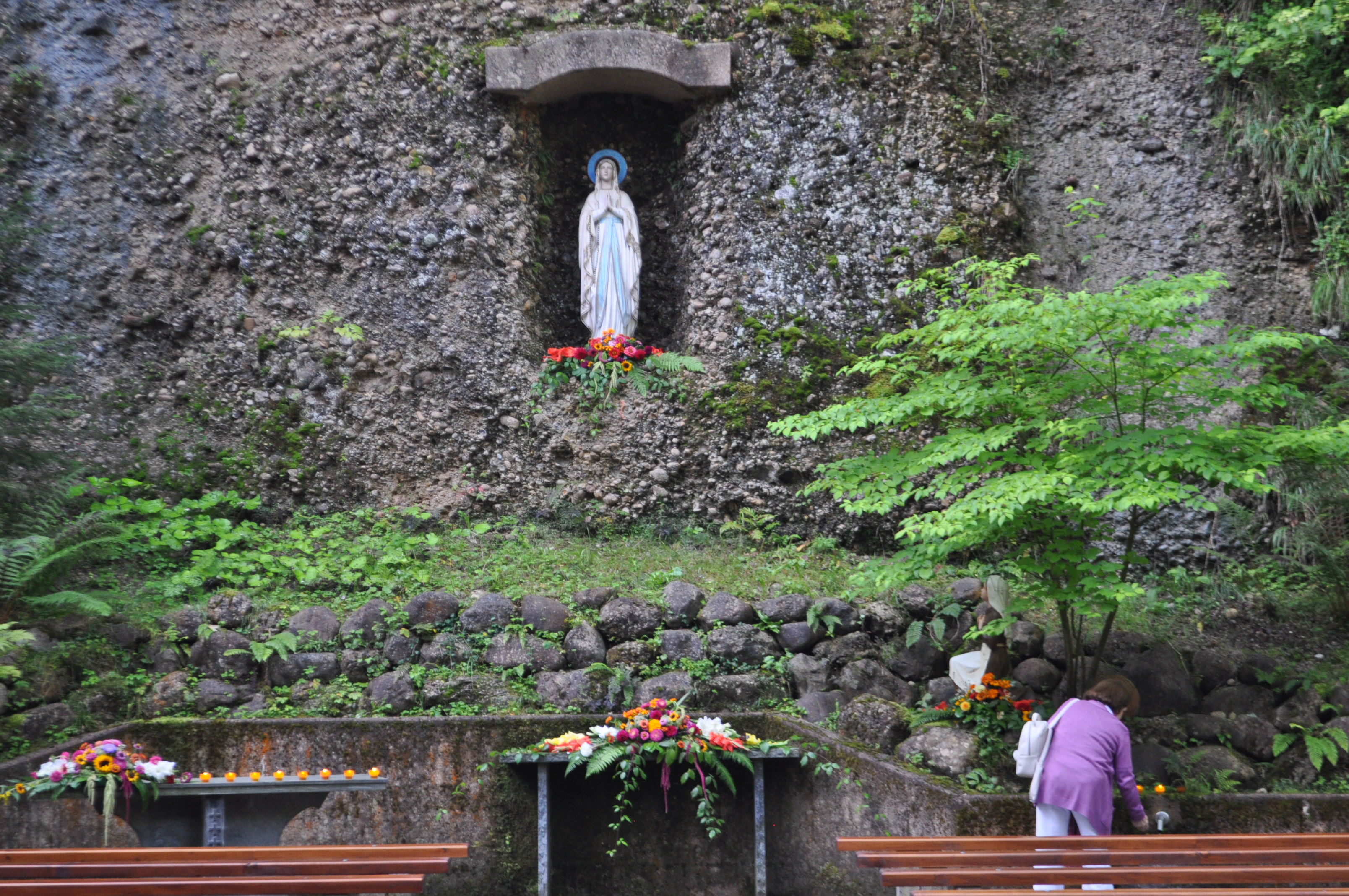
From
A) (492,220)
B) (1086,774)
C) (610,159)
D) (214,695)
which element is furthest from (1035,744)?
(610,159)

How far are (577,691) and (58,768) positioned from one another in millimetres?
3007

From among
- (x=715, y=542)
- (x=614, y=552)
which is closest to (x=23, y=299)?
(x=614, y=552)

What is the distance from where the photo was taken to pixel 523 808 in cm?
576

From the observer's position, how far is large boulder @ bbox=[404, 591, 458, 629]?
6.77 m

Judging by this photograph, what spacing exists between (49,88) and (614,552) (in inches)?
310

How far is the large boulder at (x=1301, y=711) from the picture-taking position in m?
5.95

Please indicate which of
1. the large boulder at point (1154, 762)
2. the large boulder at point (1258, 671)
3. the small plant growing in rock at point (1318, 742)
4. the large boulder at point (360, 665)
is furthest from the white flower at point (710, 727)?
the large boulder at point (1258, 671)

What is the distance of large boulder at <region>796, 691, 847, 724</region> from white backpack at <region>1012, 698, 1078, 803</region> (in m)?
1.49

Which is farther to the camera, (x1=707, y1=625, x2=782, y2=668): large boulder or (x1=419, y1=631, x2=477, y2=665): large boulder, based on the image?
(x1=707, y1=625, x2=782, y2=668): large boulder

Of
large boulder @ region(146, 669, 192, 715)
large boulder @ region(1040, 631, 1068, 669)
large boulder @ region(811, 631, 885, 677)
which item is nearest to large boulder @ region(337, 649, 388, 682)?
large boulder @ region(146, 669, 192, 715)

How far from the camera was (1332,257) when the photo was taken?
823 cm

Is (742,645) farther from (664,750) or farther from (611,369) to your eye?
(611,369)

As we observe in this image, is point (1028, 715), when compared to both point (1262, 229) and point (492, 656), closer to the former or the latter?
point (492, 656)

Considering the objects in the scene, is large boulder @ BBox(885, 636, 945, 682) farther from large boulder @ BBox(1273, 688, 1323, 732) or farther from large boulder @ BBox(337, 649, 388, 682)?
large boulder @ BBox(337, 649, 388, 682)
